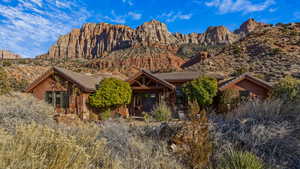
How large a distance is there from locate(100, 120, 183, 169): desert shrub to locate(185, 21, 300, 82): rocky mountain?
26627mm

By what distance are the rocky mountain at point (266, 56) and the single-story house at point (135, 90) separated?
1142cm

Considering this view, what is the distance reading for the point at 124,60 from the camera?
231 feet

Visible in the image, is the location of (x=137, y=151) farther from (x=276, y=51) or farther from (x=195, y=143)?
(x=276, y=51)

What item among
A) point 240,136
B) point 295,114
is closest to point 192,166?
point 240,136

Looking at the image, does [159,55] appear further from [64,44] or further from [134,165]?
[64,44]

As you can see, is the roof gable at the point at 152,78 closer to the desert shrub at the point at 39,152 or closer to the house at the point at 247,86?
the house at the point at 247,86

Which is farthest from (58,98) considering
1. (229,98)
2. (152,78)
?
(229,98)

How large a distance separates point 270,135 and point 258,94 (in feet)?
44.7

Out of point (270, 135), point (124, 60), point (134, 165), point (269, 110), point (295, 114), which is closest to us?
point (134, 165)

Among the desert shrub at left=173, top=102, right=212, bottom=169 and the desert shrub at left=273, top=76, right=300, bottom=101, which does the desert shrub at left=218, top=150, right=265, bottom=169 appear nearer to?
the desert shrub at left=173, top=102, right=212, bottom=169

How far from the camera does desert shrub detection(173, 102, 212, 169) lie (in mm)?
4801

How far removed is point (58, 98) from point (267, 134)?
1828cm

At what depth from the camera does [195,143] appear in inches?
197

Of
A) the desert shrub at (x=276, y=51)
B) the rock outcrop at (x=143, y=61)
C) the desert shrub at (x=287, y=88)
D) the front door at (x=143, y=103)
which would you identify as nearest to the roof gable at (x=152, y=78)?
the front door at (x=143, y=103)
